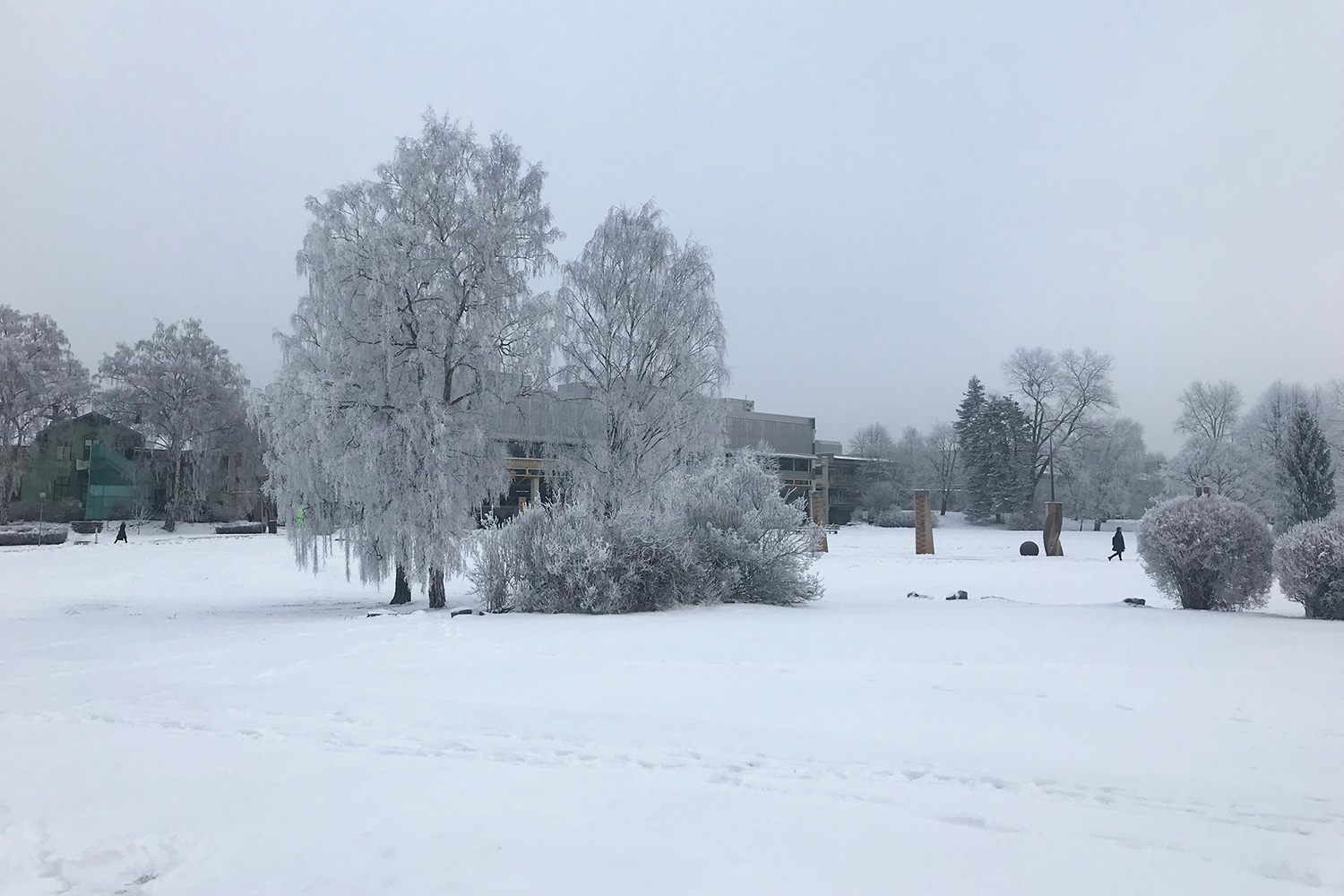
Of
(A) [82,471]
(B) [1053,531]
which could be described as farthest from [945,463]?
(A) [82,471]

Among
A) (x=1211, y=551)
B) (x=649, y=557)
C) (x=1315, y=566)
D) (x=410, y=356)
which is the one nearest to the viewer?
(x=1315, y=566)

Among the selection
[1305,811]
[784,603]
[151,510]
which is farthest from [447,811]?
[151,510]

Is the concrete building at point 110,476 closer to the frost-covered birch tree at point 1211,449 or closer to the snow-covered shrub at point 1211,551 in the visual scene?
the snow-covered shrub at point 1211,551

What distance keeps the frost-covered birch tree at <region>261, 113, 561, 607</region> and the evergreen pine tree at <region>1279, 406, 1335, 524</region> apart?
24420 millimetres

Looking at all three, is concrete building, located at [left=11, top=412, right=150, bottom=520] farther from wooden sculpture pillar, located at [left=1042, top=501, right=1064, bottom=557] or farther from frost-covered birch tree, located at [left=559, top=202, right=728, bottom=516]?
wooden sculpture pillar, located at [left=1042, top=501, right=1064, bottom=557]

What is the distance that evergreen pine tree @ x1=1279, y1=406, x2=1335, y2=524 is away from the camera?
26016 mm

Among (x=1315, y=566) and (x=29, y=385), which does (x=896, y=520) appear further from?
(x=29, y=385)

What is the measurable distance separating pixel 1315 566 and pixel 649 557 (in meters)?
9.95

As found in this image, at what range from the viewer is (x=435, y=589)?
16438mm

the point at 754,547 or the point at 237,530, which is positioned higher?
the point at 754,547

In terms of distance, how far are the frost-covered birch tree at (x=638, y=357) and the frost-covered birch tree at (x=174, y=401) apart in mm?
40436

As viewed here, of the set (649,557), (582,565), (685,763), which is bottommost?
(685,763)

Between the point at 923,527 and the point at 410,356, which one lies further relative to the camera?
the point at 923,527

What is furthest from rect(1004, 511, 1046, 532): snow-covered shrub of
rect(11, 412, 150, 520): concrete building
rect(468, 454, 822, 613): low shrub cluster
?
rect(11, 412, 150, 520): concrete building
